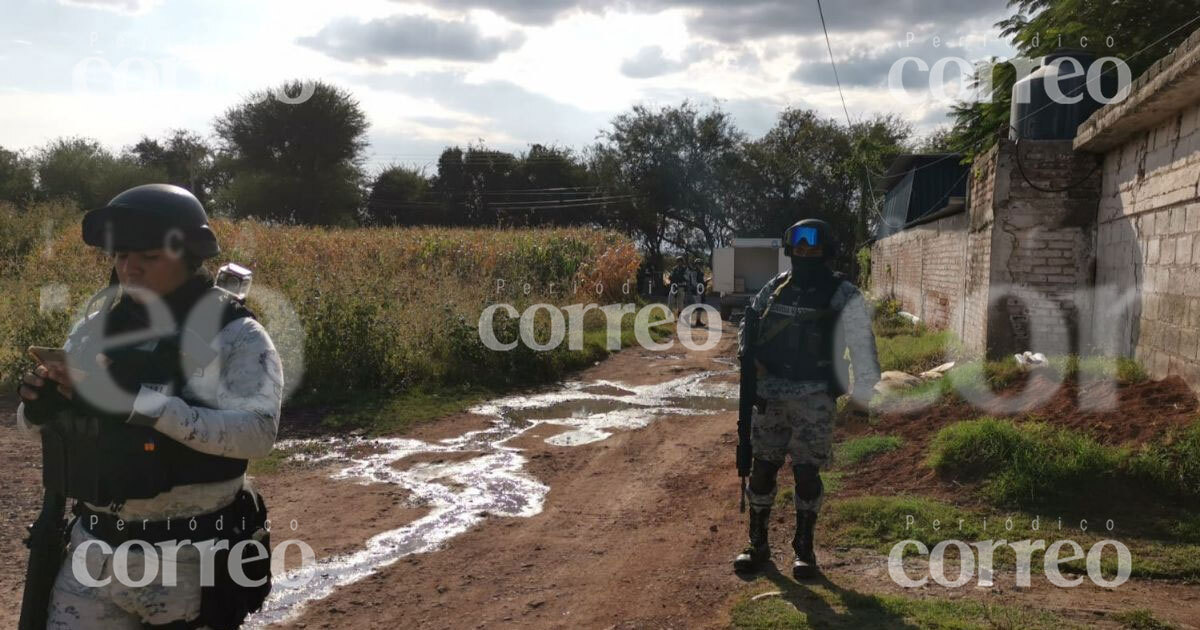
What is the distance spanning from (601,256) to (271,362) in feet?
63.1

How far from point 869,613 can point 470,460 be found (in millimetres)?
4339

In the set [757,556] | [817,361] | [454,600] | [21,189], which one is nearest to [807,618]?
[757,556]

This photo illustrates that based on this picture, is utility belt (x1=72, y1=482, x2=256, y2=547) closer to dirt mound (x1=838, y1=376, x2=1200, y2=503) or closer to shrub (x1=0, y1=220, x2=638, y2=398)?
dirt mound (x1=838, y1=376, x2=1200, y2=503)

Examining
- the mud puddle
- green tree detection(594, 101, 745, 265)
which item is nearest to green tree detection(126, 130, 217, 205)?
green tree detection(594, 101, 745, 265)

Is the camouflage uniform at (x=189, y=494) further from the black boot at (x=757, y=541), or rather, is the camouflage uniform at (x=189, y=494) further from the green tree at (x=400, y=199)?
the green tree at (x=400, y=199)

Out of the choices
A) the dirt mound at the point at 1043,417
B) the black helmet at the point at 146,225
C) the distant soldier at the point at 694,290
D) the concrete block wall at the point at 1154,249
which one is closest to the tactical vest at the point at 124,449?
the black helmet at the point at 146,225

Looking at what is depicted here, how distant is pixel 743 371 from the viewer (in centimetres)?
450

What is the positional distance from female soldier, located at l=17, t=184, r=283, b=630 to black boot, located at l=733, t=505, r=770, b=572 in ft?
9.22

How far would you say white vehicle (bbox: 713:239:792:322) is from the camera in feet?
85.6

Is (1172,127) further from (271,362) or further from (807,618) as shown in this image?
(271,362)

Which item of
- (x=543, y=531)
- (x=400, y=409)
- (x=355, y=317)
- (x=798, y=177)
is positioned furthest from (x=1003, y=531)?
(x=798, y=177)

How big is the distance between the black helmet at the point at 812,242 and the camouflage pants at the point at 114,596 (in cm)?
325

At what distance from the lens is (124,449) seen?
2164mm

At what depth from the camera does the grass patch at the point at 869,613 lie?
11.8 feet
